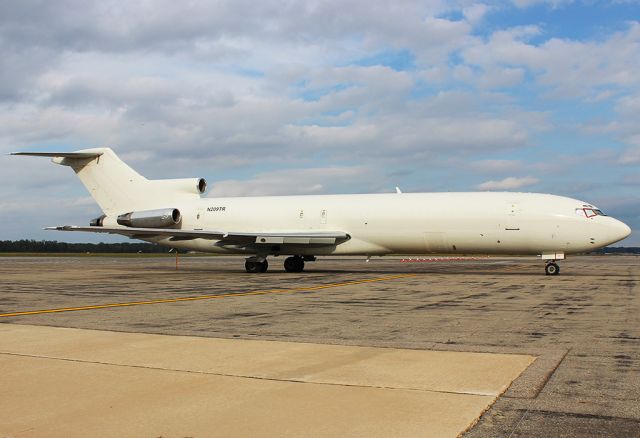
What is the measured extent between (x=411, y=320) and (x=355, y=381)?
4.98 m

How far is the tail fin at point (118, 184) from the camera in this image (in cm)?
3269

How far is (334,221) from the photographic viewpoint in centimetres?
2769

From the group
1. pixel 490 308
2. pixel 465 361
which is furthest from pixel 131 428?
pixel 490 308

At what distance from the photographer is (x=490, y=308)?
12.7m

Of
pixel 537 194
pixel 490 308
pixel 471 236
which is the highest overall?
pixel 537 194

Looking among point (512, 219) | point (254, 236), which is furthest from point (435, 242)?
point (254, 236)

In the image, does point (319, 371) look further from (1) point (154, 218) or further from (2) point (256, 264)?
(1) point (154, 218)

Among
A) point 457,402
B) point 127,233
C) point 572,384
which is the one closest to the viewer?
point 457,402

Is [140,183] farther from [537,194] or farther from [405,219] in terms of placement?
[537,194]

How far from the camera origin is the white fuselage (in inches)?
939

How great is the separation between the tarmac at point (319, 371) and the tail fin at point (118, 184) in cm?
2039

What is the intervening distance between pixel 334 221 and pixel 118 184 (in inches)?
512

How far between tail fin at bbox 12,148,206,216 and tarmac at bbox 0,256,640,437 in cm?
2039

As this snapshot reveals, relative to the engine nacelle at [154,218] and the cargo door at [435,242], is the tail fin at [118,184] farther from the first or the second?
the cargo door at [435,242]
